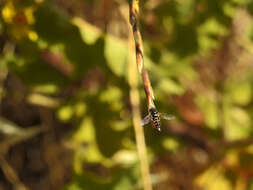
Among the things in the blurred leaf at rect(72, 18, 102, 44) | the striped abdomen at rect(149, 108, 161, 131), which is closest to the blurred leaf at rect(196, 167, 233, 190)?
the blurred leaf at rect(72, 18, 102, 44)

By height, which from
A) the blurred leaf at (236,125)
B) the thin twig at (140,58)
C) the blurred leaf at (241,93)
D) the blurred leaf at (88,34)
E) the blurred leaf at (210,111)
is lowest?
the blurred leaf at (236,125)

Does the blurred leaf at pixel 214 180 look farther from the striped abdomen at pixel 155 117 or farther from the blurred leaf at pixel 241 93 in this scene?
the striped abdomen at pixel 155 117

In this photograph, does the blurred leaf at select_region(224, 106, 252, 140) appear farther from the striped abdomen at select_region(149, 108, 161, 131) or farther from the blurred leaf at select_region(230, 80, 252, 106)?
the striped abdomen at select_region(149, 108, 161, 131)

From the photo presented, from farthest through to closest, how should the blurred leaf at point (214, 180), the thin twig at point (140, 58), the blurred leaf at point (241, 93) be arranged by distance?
1. the blurred leaf at point (241, 93)
2. the blurred leaf at point (214, 180)
3. the thin twig at point (140, 58)

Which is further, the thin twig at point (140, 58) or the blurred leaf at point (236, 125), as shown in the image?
the blurred leaf at point (236, 125)

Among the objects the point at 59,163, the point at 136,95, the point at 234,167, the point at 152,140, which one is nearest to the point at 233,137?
the point at 234,167

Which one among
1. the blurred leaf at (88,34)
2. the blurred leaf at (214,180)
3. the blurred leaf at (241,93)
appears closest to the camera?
the blurred leaf at (88,34)

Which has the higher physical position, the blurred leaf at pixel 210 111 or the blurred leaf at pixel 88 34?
the blurred leaf at pixel 88 34

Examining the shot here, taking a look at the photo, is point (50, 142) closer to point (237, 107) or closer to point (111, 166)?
point (111, 166)

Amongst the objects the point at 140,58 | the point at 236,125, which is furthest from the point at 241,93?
the point at 140,58

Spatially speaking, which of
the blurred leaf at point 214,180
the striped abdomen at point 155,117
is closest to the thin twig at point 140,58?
the striped abdomen at point 155,117
